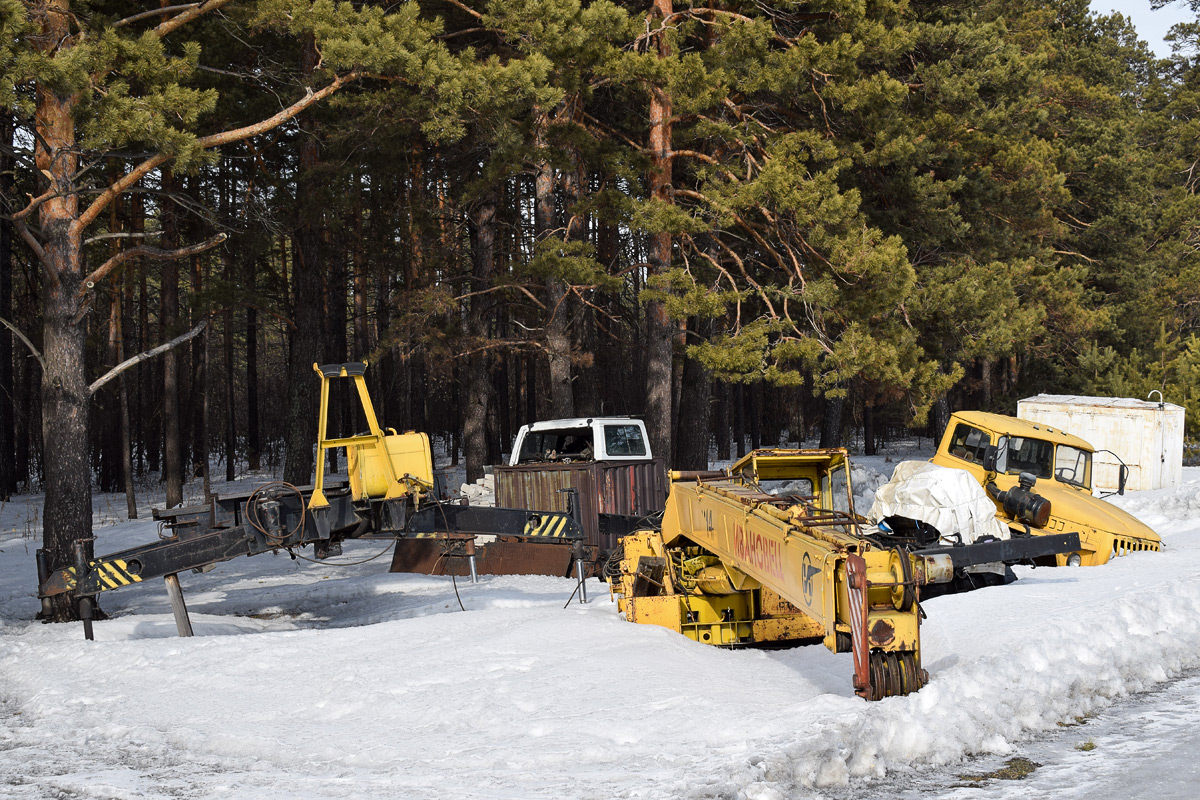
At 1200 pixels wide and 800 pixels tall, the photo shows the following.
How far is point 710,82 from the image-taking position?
16891 mm

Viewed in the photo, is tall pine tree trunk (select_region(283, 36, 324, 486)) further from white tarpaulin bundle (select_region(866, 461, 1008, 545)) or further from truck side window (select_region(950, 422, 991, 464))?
white tarpaulin bundle (select_region(866, 461, 1008, 545))

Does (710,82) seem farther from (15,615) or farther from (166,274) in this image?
(166,274)

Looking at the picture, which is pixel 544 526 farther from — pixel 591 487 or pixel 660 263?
pixel 660 263

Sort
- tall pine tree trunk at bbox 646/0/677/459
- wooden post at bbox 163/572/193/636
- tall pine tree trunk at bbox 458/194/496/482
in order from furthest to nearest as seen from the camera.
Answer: tall pine tree trunk at bbox 458/194/496/482, tall pine tree trunk at bbox 646/0/677/459, wooden post at bbox 163/572/193/636

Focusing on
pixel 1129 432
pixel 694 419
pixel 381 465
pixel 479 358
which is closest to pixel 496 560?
pixel 381 465

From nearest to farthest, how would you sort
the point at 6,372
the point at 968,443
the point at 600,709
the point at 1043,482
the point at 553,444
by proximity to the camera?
the point at 600,709, the point at 1043,482, the point at 968,443, the point at 553,444, the point at 6,372

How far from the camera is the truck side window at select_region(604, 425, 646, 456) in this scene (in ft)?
50.1

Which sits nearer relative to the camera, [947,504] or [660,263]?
[947,504]

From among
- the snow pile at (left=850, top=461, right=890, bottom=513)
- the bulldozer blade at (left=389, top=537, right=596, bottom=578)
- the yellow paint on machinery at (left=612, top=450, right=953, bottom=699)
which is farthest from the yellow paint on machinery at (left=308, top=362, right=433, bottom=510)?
the snow pile at (left=850, top=461, right=890, bottom=513)

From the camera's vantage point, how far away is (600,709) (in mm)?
6535

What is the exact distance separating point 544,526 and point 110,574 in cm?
413

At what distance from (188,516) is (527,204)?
1227 inches

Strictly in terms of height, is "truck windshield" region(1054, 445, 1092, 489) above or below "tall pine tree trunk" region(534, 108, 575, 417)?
below

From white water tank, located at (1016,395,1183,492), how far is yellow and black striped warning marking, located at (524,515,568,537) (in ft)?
43.6
